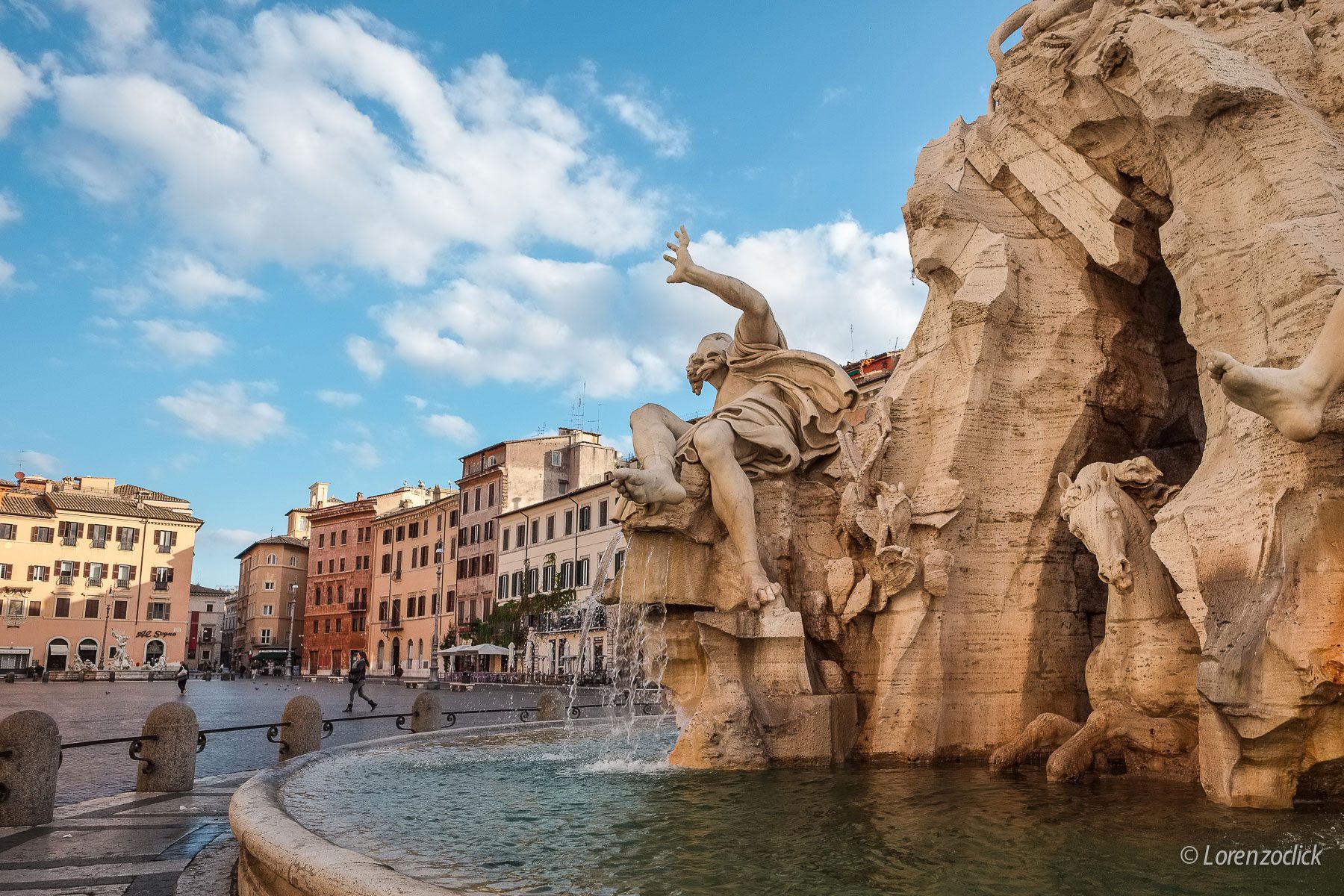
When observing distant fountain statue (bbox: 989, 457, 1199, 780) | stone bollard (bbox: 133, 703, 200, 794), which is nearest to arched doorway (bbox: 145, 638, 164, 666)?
stone bollard (bbox: 133, 703, 200, 794)

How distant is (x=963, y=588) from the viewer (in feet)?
25.0

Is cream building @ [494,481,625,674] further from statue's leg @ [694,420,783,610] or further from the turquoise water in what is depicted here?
the turquoise water

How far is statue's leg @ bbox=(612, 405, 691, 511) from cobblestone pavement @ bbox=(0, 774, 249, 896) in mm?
3196

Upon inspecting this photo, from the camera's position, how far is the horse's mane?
669 centimetres

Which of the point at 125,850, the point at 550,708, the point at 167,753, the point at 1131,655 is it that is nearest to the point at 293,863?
the point at 125,850

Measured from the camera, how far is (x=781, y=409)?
26.9 ft

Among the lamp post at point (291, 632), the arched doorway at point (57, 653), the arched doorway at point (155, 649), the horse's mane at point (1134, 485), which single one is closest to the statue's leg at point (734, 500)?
the horse's mane at point (1134, 485)

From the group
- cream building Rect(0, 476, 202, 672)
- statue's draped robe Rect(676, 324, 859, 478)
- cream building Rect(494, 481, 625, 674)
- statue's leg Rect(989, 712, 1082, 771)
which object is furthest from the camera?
cream building Rect(0, 476, 202, 672)

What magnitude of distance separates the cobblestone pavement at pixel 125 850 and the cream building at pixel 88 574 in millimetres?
55019

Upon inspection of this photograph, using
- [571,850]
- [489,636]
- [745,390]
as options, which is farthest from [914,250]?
[489,636]

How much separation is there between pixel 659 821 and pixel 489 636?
152 ft

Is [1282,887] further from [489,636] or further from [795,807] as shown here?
[489,636]

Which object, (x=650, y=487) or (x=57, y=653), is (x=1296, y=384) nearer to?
(x=650, y=487)

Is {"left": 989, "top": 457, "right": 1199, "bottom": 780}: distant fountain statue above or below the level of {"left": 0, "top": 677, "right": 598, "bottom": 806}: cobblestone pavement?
above
